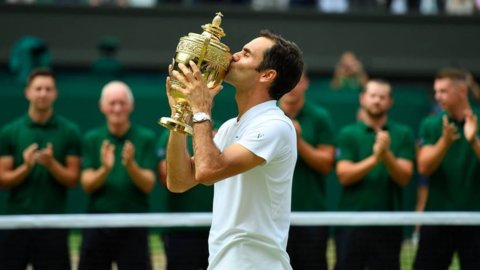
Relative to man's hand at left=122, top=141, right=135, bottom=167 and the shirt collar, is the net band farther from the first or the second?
the shirt collar

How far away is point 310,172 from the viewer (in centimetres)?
938

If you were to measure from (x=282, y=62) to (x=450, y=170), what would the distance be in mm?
3958

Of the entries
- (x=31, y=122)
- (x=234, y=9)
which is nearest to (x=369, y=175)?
(x=31, y=122)

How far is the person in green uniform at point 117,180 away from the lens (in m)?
8.84

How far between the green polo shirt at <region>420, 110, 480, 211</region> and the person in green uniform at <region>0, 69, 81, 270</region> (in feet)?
9.83

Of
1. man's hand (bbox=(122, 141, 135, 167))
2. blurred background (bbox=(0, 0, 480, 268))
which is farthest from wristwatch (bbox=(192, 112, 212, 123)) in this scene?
blurred background (bbox=(0, 0, 480, 268))

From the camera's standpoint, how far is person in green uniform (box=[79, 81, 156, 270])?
29.0 ft

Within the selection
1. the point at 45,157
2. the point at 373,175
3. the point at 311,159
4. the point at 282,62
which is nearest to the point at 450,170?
the point at 373,175

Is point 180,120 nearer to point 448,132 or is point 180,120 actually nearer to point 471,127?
point 448,132

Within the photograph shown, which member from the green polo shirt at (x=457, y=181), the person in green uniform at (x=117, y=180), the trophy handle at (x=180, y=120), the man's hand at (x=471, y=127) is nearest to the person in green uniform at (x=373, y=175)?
the green polo shirt at (x=457, y=181)

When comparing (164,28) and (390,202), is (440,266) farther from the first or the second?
(164,28)

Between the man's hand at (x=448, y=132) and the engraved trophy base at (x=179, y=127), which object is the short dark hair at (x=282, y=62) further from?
the man's hand at (x=448, y=132)

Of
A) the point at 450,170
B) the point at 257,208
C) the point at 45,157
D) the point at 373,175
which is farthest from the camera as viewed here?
the point at 373,175

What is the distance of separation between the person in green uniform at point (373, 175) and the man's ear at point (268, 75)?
3540 millimetres
